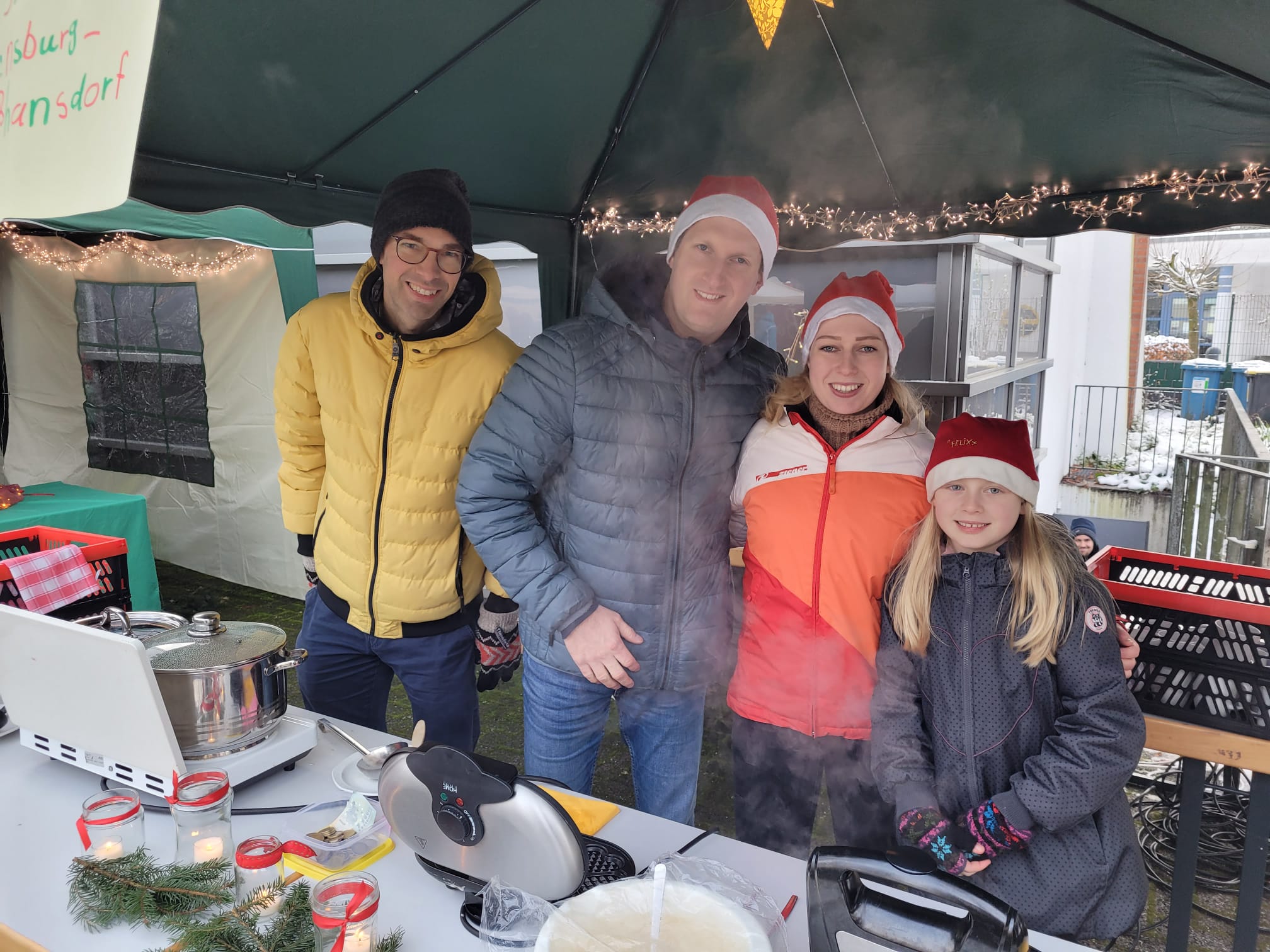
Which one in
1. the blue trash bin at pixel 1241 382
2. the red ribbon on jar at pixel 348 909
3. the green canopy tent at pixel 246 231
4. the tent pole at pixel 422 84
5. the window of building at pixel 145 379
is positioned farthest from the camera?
the blue trash bin at pixel 1241 382

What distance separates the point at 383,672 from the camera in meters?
2.07

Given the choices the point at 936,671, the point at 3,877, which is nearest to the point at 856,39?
the point at 936,671

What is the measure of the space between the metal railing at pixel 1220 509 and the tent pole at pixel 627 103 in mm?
3475

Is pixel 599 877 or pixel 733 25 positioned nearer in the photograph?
pixel 599 877

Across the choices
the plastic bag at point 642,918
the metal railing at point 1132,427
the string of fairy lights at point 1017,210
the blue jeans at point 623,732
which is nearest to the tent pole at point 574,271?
the string of fairy lights at point 1017,210

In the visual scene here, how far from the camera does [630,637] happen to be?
167cm

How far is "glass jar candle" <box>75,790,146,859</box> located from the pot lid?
0.22 meters

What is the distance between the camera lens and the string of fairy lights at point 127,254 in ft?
16.4

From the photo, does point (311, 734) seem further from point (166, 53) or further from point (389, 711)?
point (389, 711)

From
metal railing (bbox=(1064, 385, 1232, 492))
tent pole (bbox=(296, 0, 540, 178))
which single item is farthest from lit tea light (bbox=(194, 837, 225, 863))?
metal railing (bbox=(1064, 385, 1232, 492))

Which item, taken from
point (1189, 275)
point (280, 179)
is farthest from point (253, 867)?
point (1189, 275)

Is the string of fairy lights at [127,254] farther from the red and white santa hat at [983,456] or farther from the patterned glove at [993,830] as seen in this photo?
the patterned glove at [993,830]

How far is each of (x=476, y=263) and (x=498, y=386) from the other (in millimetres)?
352

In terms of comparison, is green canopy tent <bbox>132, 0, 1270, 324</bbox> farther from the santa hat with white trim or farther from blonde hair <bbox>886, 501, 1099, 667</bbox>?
blonde hair <bbox>886, 501, 1099, 667</bbox>
